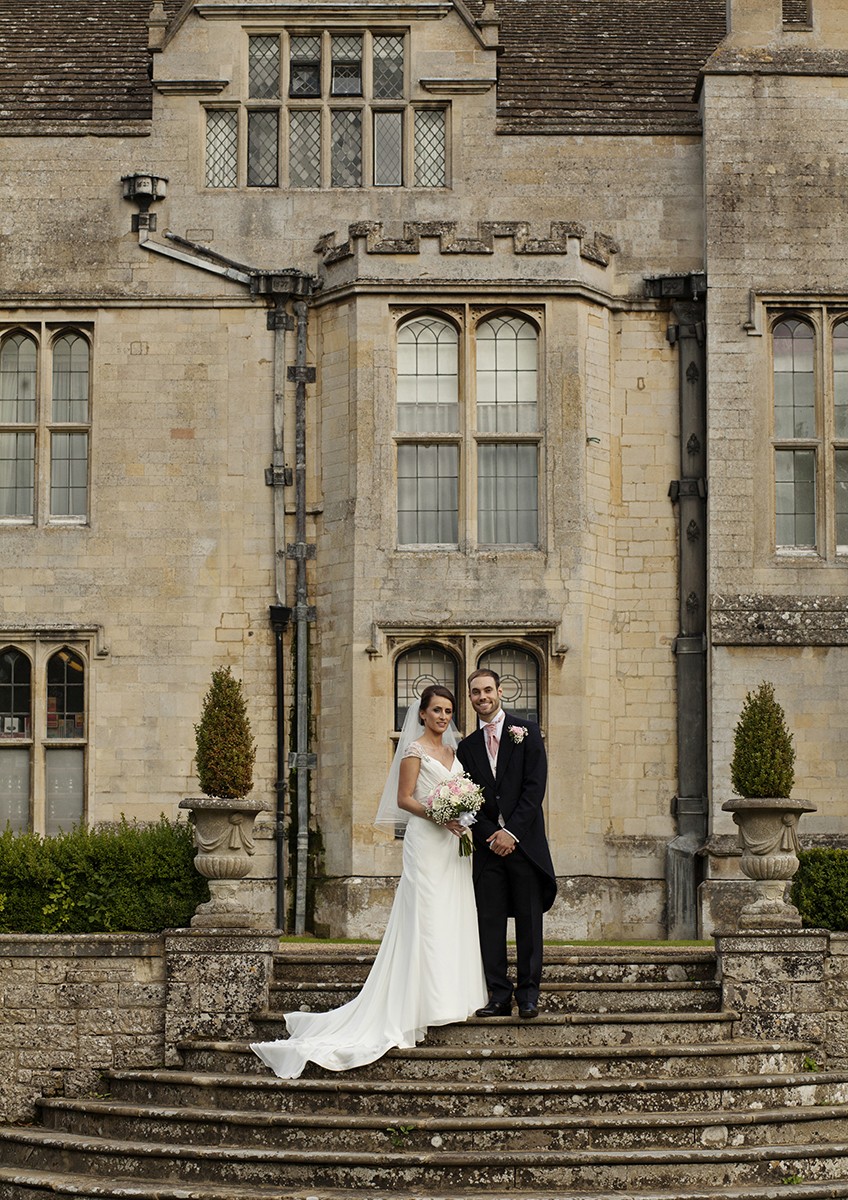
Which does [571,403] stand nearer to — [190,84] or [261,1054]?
[190,84]

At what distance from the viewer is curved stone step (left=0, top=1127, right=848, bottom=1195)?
39.8 ft

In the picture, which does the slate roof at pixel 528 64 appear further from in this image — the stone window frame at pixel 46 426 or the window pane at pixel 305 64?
the stone window frame at pixel 46 426

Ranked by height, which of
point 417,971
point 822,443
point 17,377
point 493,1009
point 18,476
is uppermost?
point 17,377

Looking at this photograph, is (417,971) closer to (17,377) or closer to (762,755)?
(762,755)

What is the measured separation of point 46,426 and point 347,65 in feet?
15.9

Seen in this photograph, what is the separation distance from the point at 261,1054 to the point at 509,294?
29.5 feet

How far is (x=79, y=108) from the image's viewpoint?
70.0 ft

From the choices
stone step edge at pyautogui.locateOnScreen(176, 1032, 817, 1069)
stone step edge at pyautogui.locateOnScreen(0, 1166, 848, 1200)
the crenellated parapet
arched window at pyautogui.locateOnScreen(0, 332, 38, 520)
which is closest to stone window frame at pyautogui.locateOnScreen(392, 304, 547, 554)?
the crenellated parapet

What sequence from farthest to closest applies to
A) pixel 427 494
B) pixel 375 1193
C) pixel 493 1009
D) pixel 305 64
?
pixel 305 64 → pixel 427 494 → pixel 493 1009 → pixel 375 1193

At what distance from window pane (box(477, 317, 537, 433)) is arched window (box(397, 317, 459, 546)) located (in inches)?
10.2

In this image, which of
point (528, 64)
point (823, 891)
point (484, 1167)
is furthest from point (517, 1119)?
point (528, 64)

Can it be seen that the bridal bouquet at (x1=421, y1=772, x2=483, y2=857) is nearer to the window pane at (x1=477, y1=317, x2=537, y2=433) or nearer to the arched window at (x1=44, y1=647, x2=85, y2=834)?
the window pane at (x1=477, y1=317, x2=537, y2=433)

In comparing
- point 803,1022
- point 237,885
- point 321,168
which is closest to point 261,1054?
point 237,885

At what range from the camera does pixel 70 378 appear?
20531 millimetres
